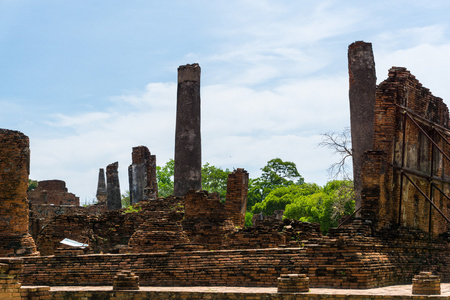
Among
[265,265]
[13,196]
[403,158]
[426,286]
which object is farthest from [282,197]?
[426,286]

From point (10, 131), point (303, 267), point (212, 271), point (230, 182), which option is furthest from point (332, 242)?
point (10, 131)

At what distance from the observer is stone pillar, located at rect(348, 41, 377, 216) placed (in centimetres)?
1930

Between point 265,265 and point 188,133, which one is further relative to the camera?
point 188,133

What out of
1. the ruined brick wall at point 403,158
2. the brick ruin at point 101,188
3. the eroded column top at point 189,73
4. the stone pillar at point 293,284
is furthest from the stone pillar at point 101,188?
the stone pillar at point 293,284

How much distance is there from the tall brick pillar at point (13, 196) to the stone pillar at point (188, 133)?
6022mm

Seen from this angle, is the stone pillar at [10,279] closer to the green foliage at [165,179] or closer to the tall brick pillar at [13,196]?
the tall brick pillar at [13,196]

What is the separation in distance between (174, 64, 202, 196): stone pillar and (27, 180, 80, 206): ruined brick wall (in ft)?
69.5

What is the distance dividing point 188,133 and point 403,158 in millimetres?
9085

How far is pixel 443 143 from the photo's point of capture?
17.0 meters

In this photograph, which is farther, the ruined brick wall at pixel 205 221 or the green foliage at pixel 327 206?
the green foliage at pixel 327 206

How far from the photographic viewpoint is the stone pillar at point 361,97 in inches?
760

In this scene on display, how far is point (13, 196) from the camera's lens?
55.7 ft

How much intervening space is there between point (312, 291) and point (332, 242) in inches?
49.3

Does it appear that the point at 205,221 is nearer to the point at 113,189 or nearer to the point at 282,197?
the point at 113,189
